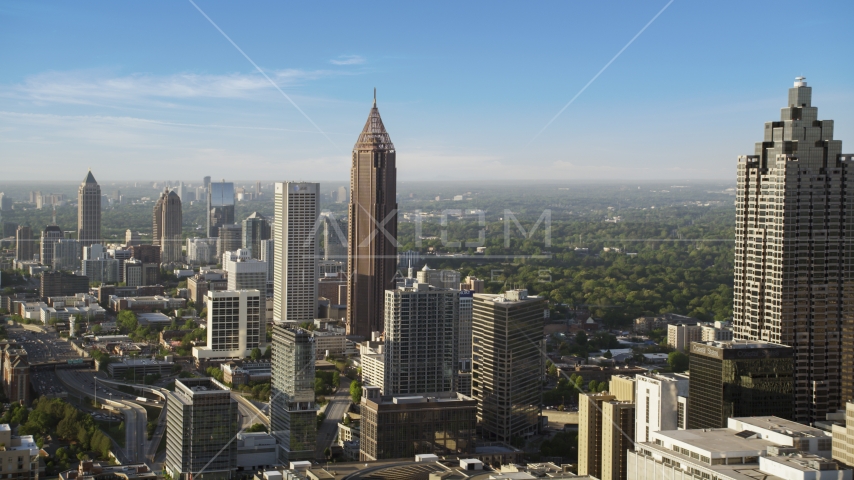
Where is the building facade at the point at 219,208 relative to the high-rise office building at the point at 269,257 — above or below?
above

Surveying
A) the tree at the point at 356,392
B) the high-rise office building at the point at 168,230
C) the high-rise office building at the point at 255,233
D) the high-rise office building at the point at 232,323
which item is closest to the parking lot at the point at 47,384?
the high-rise office building at the point at 232,323

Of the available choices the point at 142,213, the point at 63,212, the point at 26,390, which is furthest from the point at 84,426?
the point at 142,213

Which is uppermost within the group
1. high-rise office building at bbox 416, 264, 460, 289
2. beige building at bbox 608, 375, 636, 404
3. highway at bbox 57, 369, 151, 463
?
high-rise office building at bbox 416, 264, 460, 289

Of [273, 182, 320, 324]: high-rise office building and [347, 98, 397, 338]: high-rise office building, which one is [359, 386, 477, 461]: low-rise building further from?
[273, 182, 320, 324]: high-rise office building

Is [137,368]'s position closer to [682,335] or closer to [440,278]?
[440,278]

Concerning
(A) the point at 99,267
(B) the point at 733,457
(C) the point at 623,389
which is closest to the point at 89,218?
(A) the point at 99,267

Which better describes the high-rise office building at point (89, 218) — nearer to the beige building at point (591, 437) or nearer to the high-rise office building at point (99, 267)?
the high-rise office building at point (99, 267)

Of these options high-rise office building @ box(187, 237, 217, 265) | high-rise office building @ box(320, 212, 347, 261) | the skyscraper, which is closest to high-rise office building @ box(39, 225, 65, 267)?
high-rise office building @ box(187, 237, 217, 265)
